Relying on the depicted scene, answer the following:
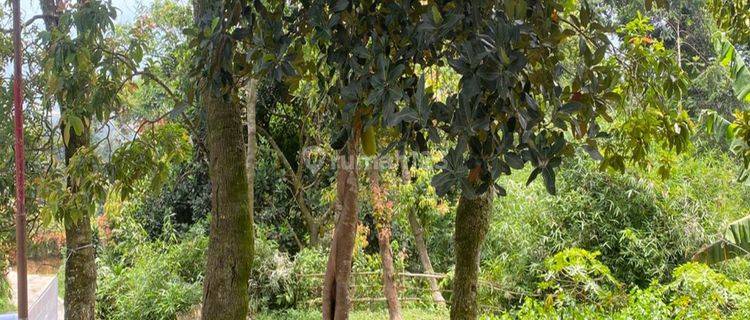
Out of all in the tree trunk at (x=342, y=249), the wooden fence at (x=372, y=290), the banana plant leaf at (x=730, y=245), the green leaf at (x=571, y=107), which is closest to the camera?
the green leaf at (x=571, y=107)

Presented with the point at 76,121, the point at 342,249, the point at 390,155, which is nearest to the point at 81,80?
the point at 76,121

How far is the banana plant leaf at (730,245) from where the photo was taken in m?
3.84

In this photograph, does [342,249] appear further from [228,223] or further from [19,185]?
[19,185]

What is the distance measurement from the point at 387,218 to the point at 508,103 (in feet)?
14.0

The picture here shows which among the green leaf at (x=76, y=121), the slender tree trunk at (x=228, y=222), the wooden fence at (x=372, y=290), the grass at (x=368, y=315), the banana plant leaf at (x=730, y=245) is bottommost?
the grass at (x=368, y=315)

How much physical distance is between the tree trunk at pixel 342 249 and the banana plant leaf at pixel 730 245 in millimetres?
2142

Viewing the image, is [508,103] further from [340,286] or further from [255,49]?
[340,286]

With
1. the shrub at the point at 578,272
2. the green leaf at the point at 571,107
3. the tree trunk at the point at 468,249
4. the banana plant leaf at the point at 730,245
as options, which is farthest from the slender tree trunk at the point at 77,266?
the banana plant leaf at the point at 730,245

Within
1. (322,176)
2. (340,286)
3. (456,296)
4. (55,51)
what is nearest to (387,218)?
(322,176)

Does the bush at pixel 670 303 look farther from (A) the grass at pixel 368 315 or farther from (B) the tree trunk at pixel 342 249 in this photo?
(A) the grass at pixel 368 315

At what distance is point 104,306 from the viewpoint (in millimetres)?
5762

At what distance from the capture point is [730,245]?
4.07 meters

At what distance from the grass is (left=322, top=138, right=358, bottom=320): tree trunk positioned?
2.35 m

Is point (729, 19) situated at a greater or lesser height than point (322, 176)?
greater
